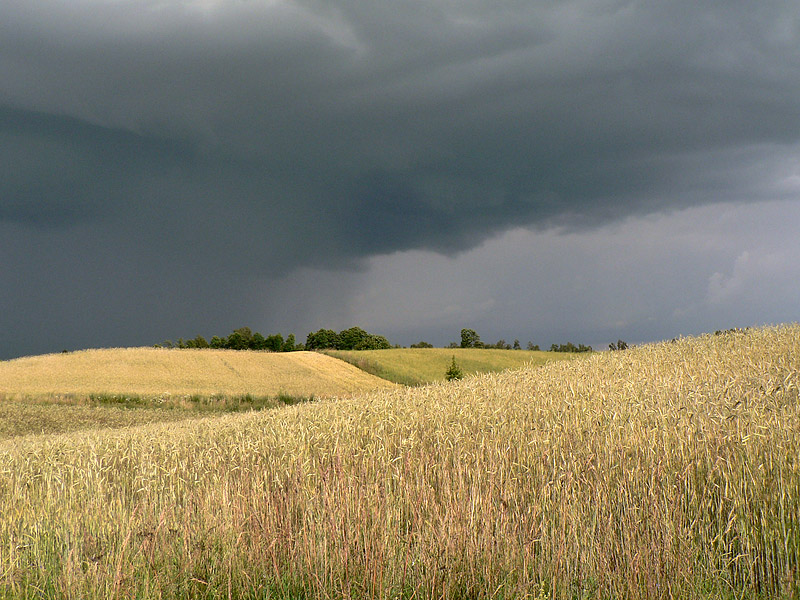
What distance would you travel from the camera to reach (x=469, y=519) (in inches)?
174

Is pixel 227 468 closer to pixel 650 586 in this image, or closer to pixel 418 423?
pixel 418 423

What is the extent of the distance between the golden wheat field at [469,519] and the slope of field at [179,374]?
30735 millimetres

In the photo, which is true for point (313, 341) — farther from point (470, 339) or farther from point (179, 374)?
point (179, 374)

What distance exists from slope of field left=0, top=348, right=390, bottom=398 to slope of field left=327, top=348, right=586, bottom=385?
209 cm

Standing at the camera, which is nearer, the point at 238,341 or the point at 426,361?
the point at 426,361

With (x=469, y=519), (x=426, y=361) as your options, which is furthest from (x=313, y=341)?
(x=469, y=519)

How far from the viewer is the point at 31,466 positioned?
9148mm

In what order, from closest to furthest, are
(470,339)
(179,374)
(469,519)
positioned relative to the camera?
(469,519), (179,374), (470,339)

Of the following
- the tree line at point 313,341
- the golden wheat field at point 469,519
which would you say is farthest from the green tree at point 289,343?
the golden wheat field at point 469,519

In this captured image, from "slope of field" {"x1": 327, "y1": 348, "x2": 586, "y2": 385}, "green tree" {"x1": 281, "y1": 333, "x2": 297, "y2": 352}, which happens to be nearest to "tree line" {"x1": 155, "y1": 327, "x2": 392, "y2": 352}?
"green tree" {"x1": 281, "y1": 333, "x2": 297, "y2": 352}

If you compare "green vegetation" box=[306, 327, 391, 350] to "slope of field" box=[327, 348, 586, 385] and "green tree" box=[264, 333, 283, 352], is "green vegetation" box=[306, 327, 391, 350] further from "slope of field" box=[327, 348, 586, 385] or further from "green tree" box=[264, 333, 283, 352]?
"slope of field" box=[327, 348, 586, 385]

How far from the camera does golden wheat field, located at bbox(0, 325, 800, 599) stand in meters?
4.04

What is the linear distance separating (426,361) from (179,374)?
81.7ft

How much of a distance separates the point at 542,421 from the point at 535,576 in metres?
3.47
